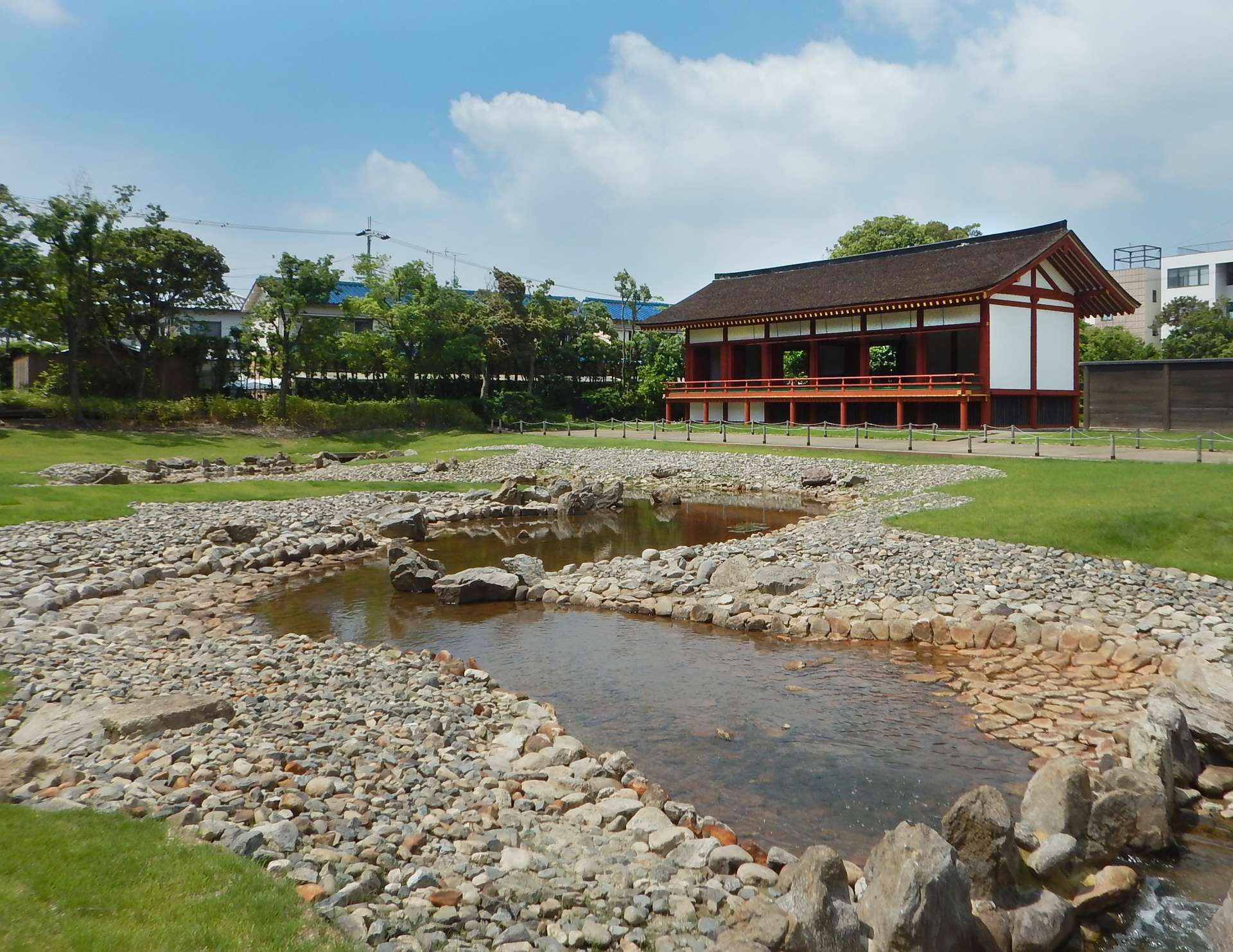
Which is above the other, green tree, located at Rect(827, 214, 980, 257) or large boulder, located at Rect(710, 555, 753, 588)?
green tree, located at Rect(827, 214, 980, 257)

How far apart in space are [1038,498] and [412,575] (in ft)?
41.9

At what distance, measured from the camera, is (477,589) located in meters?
14.8

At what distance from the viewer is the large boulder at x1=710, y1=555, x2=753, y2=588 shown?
1442cm

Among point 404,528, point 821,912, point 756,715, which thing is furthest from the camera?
point 404,528

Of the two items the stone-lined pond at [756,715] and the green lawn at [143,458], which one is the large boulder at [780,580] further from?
the green lawn at [143,458]

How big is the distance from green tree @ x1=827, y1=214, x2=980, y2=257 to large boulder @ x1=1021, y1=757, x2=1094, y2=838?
49.4 metres

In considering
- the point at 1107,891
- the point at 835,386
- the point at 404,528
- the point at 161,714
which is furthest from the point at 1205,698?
the point at 835,386

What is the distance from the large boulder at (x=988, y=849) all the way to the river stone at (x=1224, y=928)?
44.1 inches

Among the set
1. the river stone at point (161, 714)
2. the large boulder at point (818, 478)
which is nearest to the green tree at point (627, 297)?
the large boulder at point (818, 478)

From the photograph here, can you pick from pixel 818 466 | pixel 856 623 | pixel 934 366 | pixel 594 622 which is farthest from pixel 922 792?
pixel 934 366

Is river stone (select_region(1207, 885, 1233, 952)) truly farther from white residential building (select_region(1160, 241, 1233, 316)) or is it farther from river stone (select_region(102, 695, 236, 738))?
white residential building (select_region(1160, 241, 1233, 316))

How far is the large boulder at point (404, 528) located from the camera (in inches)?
822

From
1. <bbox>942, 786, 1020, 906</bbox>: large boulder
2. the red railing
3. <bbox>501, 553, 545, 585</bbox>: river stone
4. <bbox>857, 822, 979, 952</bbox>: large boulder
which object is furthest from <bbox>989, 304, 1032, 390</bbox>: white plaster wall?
<bbox>857, 822, 979, 952</bbox>: large boulder

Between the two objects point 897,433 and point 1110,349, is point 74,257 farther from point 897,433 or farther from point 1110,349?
point 1110,349
